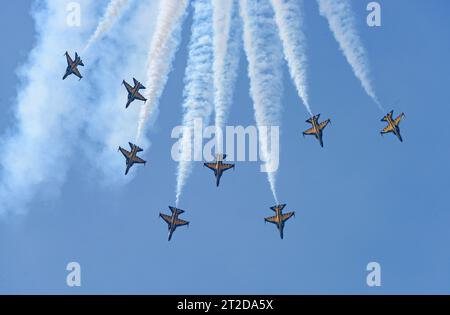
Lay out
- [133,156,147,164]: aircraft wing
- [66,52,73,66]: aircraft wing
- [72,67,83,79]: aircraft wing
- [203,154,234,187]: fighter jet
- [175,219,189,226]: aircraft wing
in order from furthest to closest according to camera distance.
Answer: [72,67,83,79]: aircraft wing
[66,52,73,66]: aircraft wing
[133,156,147,164]: aircraft wing
[175,219,189,226]: aircraft wing
[203,154,234,187]: fighter jet

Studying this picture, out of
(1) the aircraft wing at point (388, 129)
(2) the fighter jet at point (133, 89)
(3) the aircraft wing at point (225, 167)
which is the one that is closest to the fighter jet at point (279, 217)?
(3) the aircraft wing at point (225, 167)

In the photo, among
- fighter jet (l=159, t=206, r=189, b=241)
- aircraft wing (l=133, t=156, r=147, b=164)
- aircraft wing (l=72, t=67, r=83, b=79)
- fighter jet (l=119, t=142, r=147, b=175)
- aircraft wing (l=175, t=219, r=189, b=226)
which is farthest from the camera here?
aircraft wing (l=72, t=67, r=83, b=79)

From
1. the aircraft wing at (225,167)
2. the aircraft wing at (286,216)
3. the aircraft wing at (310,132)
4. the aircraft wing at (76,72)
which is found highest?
the aircraft wing at (76,72)

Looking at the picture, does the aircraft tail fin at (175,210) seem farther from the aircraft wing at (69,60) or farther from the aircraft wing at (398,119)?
the aircraft wing at (398,119)

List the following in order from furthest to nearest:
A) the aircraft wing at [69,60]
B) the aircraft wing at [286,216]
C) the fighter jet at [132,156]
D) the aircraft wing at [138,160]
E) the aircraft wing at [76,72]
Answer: the aircraft wing at [76,72] → the aircraft wing at [69,60] → the aircraft wing at [138,160] → the fighter jet at [132,156] → the aircraft wing at [286,216]

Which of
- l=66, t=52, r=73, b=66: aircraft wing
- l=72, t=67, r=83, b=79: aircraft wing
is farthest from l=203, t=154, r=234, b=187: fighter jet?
l=66, t=52, r=73, b=66: aircraft wing

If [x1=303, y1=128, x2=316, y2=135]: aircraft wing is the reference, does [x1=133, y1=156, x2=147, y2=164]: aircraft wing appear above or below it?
below

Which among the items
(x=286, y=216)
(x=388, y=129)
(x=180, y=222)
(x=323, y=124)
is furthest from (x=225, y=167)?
(x=388, y=129)

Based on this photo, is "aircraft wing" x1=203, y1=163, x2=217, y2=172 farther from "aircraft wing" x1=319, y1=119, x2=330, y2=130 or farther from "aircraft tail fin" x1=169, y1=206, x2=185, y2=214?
"aircraft wing" x1=319, y1=119, x2=330, y2=130
